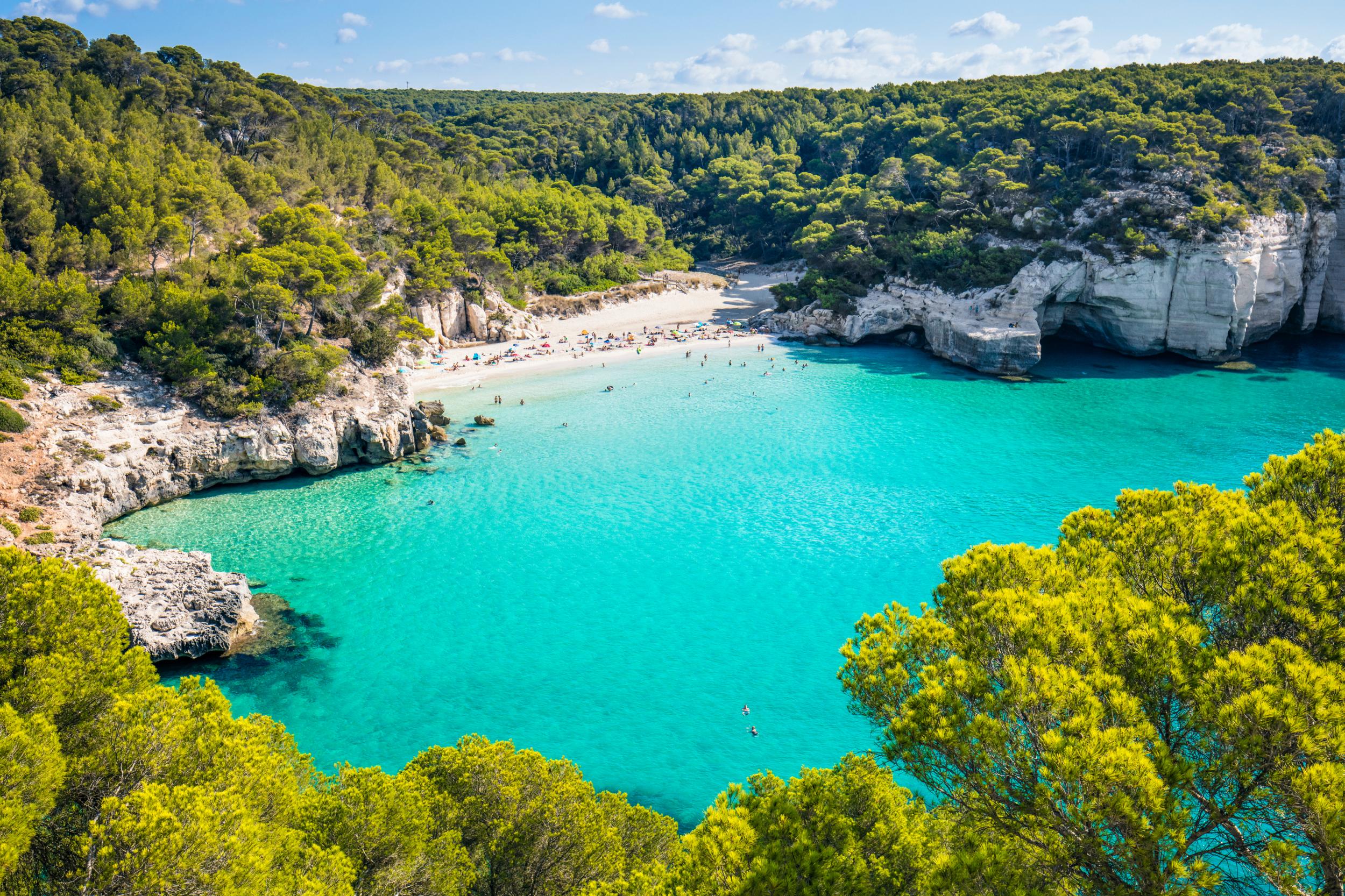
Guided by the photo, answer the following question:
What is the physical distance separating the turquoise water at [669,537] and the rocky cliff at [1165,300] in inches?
105

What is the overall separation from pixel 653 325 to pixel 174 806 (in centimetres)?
5553

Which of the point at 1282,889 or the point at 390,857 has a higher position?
the point at 1282,889

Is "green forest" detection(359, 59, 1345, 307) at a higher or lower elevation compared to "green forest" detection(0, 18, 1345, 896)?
higher

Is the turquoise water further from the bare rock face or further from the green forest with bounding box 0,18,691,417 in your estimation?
the green forest with bounding box 0,18,691,417

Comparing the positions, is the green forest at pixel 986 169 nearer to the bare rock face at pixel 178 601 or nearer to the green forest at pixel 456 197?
the green forest at pixel 456 197

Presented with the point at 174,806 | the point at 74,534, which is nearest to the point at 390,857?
the point at 174,806

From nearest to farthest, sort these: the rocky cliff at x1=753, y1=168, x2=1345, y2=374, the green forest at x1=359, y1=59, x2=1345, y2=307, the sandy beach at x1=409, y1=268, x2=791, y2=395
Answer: the rocky cliff at x1=753, y1=168, x2=1345, y2=374, the sandy beach at x1=409, y1=268, x2=791, y2=395, the green forest at x1=359, y1=59, x2=1345, y2=307

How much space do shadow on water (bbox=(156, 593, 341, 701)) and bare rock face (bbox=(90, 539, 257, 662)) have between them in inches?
15.0

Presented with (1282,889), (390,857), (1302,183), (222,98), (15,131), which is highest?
(222,98)

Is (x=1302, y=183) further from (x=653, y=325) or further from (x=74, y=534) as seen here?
(x=74, y=534)

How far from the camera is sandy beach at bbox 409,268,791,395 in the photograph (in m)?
48.9

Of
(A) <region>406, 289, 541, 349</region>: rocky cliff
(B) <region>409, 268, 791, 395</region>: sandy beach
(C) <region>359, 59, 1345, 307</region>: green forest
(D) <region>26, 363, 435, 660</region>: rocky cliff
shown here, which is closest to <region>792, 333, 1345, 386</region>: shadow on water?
(C) <region>359, 59, 1345, 307</region>: green forest

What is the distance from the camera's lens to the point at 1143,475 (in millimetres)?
32094

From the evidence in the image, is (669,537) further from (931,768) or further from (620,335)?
(620,335)
